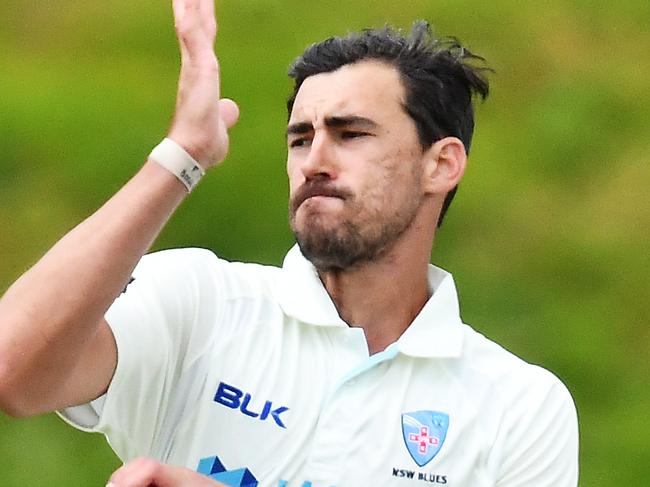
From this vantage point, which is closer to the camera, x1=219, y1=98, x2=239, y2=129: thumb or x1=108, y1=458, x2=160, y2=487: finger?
x1=108, y1=458, x2=160, y2=487: finger

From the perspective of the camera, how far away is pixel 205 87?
2256mm

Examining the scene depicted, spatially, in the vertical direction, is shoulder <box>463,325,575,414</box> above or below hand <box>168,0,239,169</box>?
below

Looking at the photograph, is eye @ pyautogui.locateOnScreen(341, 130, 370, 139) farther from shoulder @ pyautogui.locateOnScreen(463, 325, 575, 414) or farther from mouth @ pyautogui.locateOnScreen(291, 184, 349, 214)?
shoulder @ pyautogui.locateOnScreen(463, 325, 575, 414)

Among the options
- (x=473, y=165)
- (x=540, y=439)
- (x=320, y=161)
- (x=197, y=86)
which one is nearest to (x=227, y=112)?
(x=197, y=86)

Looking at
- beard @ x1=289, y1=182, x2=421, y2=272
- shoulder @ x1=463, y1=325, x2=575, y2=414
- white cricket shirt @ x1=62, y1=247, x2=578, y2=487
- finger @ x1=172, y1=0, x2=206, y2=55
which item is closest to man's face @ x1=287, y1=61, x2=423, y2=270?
beard @ x1=289, y1=182, x2=421, y2=272

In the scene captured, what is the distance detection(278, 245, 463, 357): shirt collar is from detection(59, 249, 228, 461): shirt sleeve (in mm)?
140

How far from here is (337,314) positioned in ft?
8.87

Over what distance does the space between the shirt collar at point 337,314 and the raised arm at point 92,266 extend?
452 millimetres

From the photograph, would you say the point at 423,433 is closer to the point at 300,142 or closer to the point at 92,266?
the point at 300,142

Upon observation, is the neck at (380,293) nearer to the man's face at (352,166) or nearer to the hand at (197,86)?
the man's face at (352,166)

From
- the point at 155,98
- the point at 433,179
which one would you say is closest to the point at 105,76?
the point at 155,98

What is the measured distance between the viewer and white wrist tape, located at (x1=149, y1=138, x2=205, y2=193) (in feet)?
7.34

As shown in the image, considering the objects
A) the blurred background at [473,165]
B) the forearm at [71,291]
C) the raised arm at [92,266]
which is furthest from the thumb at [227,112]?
the blurred background at [473,165]

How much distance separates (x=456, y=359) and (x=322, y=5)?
3.29m
